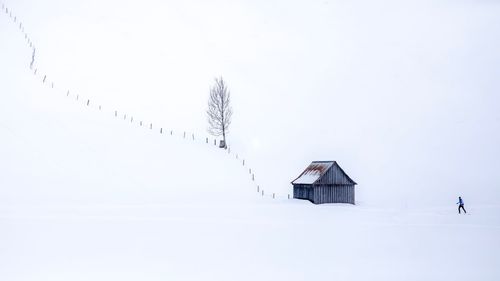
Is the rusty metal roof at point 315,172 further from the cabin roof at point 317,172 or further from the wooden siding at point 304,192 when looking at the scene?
the wooden siding at point 304,192

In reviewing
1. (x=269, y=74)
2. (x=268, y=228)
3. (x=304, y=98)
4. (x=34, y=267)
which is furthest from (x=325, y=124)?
(x=34, y=267)

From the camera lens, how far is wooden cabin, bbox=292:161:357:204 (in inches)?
1822

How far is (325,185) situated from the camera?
4678 centimetres

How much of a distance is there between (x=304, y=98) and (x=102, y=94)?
4922 cm

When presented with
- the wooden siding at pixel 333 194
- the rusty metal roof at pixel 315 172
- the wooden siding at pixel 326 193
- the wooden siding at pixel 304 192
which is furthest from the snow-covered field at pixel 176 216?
the rusty metal roof at pixel 315 172

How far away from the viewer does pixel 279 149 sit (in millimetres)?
80875

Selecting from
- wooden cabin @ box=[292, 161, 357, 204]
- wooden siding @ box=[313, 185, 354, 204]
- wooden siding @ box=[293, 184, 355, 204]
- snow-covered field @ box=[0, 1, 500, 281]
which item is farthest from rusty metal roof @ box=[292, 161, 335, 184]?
snow-covered field @ box=[0, 1, 500, 281]

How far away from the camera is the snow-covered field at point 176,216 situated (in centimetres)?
1767

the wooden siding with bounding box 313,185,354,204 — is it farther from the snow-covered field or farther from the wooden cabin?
the snow-covered field

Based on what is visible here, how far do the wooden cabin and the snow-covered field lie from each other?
99.7 inches

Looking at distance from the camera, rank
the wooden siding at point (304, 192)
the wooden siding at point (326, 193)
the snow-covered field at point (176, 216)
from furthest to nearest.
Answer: the wooden siding at point (304, 192), the wooden siding at point (326, 193), the snow-covered field at point (176, 216)

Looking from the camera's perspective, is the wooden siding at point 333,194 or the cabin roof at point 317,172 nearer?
the wooden siding at point 333,194

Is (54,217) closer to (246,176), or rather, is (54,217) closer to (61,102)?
(246,176)

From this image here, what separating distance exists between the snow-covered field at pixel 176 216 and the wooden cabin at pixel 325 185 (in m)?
2.53
